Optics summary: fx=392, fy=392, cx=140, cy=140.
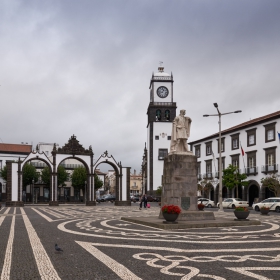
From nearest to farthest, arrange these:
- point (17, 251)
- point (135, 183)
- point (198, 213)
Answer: point (17, 251) < point (198, 213) < point (135, 183)

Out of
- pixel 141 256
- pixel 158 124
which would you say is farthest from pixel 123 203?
pixel 141 256

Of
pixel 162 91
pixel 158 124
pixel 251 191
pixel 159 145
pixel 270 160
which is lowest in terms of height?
pixel 251 191

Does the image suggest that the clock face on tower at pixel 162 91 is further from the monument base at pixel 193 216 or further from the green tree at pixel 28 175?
the monument base at pixel 193 216

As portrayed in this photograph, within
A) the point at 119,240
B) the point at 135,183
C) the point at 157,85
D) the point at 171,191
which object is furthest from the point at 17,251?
the point at 135,183

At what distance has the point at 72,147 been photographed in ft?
158

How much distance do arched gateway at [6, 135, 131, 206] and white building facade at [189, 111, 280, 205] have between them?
1365 centimetres

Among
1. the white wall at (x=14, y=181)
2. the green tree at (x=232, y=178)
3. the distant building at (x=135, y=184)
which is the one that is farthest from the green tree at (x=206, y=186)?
the distant building at (x=135, y=184)

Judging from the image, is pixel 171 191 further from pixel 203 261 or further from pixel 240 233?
pixel 203 261

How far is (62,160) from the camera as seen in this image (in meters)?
47.4

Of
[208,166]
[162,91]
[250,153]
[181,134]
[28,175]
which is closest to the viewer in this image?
[181,134]

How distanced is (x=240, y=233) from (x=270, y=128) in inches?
1312

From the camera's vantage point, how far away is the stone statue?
19938 mm

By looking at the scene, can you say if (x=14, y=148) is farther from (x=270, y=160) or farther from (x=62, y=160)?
(x=270, y=160)

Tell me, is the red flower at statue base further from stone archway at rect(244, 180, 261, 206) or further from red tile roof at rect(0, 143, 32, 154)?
red tile roof at rect(0, 143, 32, 154)
